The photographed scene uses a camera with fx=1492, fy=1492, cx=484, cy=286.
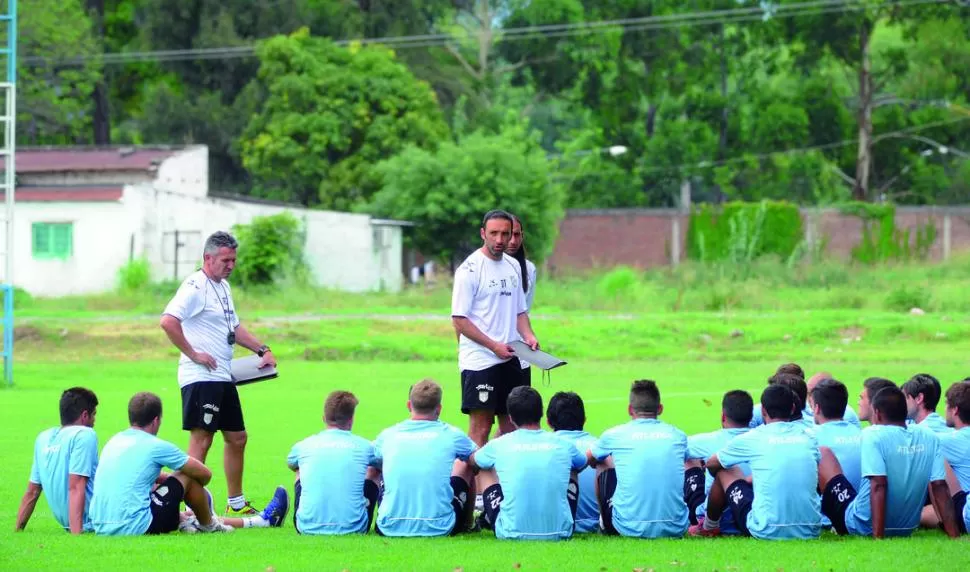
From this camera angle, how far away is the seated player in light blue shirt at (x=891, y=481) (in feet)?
33.1

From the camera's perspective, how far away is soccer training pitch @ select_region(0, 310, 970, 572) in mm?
9203

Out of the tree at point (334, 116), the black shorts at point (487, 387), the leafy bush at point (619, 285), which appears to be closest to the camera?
the black shorts at point (487, 387)

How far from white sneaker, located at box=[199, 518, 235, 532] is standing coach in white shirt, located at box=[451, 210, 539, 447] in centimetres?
215

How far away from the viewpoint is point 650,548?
31.7 feet

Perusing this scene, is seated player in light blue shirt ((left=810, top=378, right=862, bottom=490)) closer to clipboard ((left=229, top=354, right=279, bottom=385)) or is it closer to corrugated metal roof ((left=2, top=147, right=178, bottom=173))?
clipboard ((left=229, top=354, right=279, bottom=385))

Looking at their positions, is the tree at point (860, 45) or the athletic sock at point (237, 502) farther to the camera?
the tree at point (860, 45)

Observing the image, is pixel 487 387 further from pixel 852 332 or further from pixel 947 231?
pixel 947 231

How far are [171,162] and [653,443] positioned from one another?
4381cm

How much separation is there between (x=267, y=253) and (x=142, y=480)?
36555mm

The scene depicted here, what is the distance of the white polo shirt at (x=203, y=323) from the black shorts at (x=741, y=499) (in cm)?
406

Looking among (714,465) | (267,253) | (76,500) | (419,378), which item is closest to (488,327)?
(714,465)

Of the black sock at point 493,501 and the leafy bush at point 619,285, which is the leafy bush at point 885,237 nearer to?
the leafy bush at point 619,285

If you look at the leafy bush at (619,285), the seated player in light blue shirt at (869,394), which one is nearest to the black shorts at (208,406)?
the seated player in light blue shirt at (869,394)

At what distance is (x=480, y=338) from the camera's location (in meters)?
11.8
